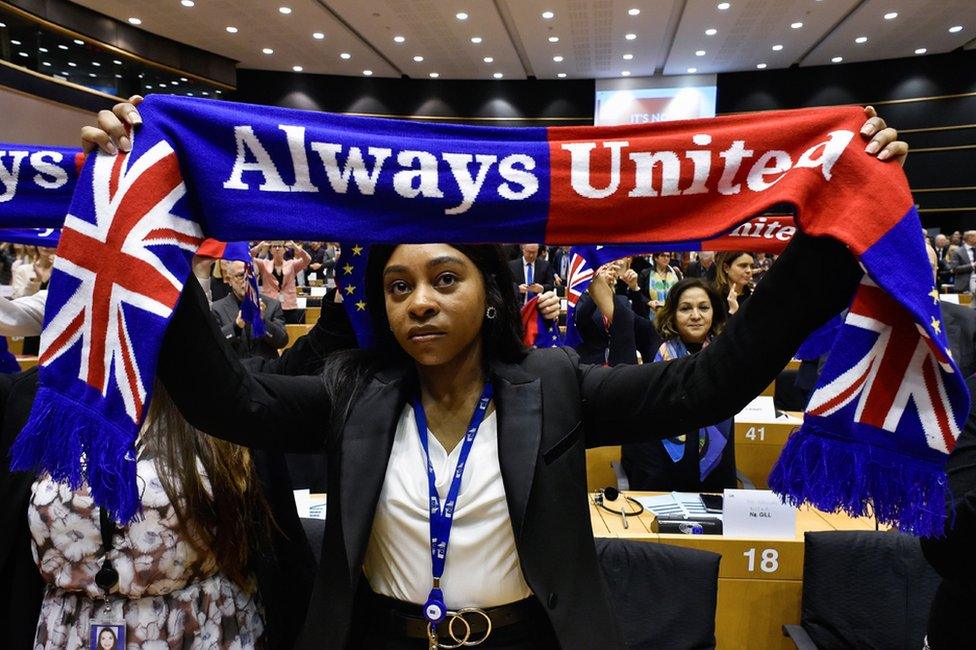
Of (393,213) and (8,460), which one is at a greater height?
(393,213)

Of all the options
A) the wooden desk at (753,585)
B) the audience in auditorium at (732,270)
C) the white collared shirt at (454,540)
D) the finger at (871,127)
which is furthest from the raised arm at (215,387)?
the audience in auditorium at (732,270)

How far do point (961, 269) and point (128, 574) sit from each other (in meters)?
12.5

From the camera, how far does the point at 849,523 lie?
254 centimetres

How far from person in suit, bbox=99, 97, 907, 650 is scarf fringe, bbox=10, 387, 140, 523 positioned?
0.38 feet

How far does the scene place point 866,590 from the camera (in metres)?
2.06

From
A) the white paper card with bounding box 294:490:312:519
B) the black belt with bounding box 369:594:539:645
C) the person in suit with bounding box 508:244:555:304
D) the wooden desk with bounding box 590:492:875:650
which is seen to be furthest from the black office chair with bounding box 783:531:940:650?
the person in suit with bounding box 508:244:555:304

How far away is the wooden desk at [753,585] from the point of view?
7.53ft

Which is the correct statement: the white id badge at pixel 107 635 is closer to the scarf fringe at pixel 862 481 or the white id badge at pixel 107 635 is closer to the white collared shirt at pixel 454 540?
the white collared shirt at pixel 454 540

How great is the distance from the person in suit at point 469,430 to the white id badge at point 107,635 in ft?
1.63

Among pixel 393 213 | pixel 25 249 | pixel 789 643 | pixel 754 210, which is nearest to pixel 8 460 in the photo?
pixel 393 213

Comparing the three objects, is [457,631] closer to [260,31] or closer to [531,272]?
[531,272]

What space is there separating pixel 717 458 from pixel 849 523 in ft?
1.87

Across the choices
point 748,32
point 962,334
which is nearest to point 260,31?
point 748,32

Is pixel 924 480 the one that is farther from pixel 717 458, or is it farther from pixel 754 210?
pixel 717 458
